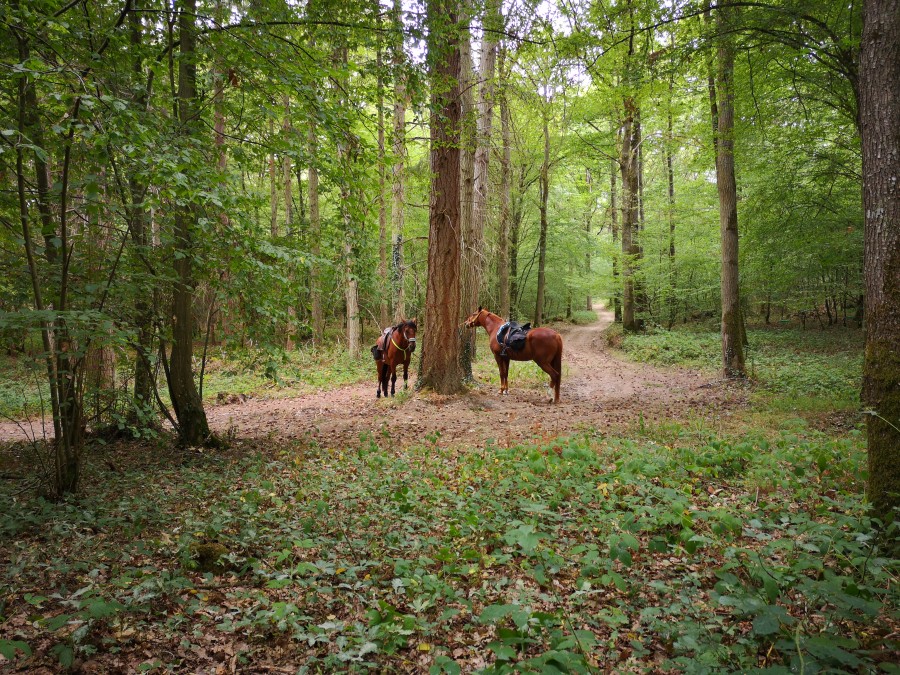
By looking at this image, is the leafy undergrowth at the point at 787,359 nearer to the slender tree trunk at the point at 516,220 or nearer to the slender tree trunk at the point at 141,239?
the slender tree trunk at the point at 516,220

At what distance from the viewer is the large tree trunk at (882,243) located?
3.31 m

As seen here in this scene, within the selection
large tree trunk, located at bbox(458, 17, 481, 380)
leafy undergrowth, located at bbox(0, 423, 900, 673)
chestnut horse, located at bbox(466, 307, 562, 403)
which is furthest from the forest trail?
large tree trunk, located at bbox(458, 17, 481, 380)

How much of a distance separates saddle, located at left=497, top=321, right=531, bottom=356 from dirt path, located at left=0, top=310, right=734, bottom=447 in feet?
3.87

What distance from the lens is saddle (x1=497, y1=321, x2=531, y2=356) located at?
407 inches

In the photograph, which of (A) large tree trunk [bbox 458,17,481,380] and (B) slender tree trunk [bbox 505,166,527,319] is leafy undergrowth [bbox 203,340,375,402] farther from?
(B) slender tree trunk [bbox 505,166,527,319]

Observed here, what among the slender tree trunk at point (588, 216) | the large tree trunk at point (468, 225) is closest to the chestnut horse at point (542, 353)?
the large tree trunk at point (468, 225)

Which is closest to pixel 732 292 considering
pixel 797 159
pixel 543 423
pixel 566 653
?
pixel 797 159

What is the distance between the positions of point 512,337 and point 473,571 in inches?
293

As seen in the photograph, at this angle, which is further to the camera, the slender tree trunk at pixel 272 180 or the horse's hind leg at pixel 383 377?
the horse's hind leg at pixel 383 377

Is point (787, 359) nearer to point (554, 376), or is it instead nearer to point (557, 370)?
point (557, 370)

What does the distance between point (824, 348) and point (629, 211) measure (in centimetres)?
948

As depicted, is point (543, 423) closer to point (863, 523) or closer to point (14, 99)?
point (863, 523)

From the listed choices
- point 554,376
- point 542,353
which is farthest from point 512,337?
point 554,376

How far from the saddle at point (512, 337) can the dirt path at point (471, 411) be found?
1179 millimetres
